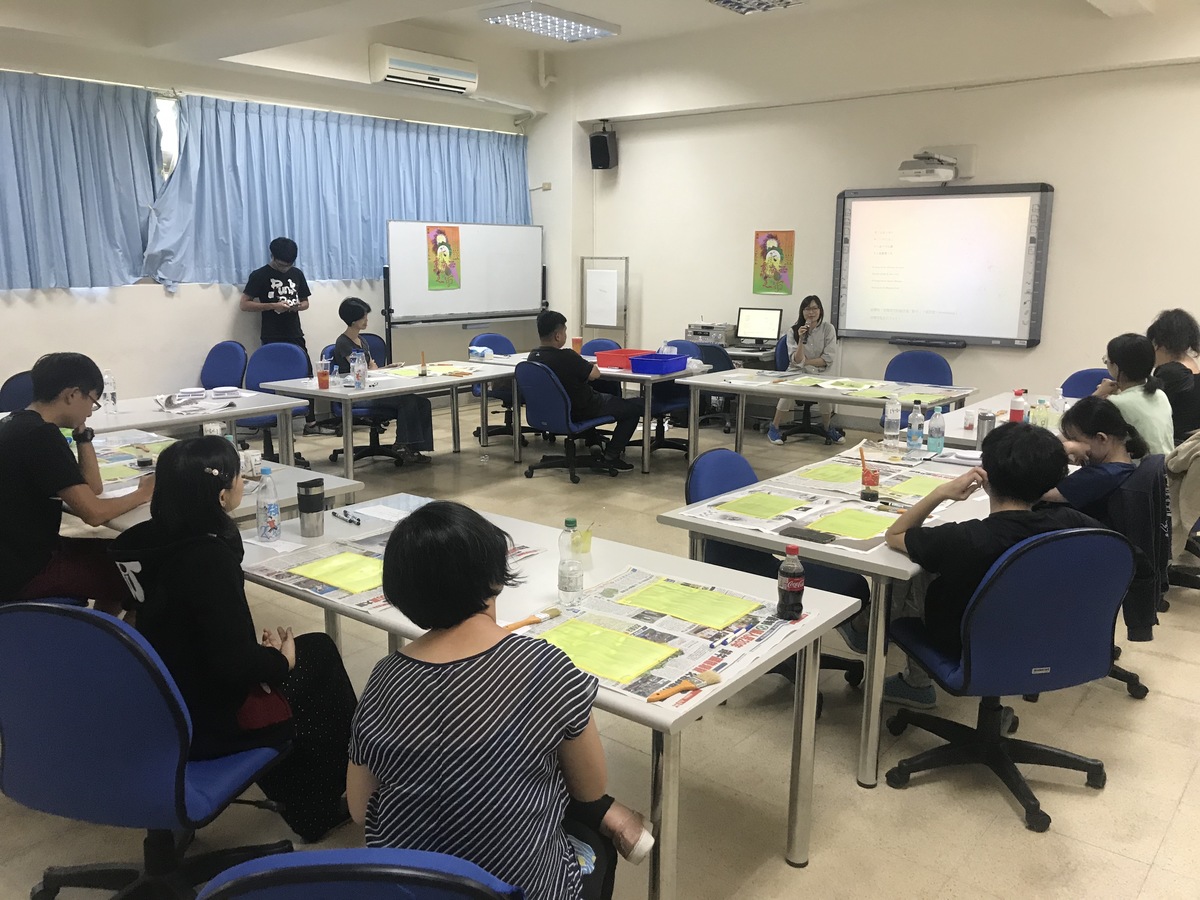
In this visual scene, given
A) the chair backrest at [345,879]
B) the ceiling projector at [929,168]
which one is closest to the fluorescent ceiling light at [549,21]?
the ceiling projector at [929,168]

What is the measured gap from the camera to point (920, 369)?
642cm

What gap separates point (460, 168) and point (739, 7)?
3381 mm

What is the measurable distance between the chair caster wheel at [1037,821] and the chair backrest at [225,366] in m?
5.91

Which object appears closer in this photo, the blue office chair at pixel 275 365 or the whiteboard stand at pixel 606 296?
the blue office chair at pixel 275 365

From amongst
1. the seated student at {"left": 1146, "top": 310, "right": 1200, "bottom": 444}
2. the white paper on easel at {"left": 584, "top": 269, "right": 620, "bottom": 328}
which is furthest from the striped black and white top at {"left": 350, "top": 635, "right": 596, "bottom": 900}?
the white paper on easel at {"left": 584, "top": 269, "right": 620, "bottom": 328}

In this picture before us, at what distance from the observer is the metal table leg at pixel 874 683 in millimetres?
2547

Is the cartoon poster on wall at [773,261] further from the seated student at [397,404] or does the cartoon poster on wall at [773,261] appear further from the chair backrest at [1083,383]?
the seated student at [397,404]

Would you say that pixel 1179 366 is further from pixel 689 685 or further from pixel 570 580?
pixel 689 685

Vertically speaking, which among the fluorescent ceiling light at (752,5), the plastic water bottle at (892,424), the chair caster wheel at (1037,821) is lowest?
the chair caster wheel at (1037,821)

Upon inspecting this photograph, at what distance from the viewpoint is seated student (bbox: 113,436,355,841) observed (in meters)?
1.91

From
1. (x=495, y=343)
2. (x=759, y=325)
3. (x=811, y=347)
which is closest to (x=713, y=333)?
(x=759, y=325)

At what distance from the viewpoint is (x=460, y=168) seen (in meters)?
9.05

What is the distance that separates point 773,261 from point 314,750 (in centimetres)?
692

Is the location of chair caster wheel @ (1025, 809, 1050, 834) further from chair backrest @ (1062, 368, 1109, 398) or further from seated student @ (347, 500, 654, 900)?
chair backrest @ (1062, 368, 1109, 398)
